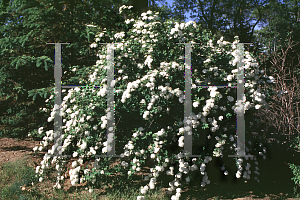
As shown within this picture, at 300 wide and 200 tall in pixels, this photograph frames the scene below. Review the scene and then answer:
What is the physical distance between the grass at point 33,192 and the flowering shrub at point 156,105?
0.64ft

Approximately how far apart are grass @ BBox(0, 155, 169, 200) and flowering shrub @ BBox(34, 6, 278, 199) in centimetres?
20

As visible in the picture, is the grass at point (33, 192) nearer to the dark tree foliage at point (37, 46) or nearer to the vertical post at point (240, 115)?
the vertical post at point (240, 115)

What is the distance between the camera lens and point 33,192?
4.18 m

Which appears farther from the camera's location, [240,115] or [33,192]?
[33,192]

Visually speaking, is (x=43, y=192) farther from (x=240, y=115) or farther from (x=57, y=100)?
(x=240, y=115)

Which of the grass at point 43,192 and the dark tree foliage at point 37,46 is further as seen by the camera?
the dark tree foliage at point 37,46

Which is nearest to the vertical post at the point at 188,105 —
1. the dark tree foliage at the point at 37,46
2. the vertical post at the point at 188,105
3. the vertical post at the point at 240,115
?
the vertical post at the point at 188,105

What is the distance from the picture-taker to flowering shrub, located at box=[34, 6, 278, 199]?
12.1 feet

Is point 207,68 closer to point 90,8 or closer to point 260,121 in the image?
point 260,121

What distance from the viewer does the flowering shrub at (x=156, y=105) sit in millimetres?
3684

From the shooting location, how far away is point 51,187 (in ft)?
14.4

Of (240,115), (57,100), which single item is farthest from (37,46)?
(240,115)

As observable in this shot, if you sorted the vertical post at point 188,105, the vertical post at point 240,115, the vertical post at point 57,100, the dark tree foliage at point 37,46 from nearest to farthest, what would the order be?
the vertical post at point 188,105, the vertical post at point 240,115, the vertical post at point 57,100, the dark tree foliage at point 37,46

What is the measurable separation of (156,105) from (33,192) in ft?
8.06
